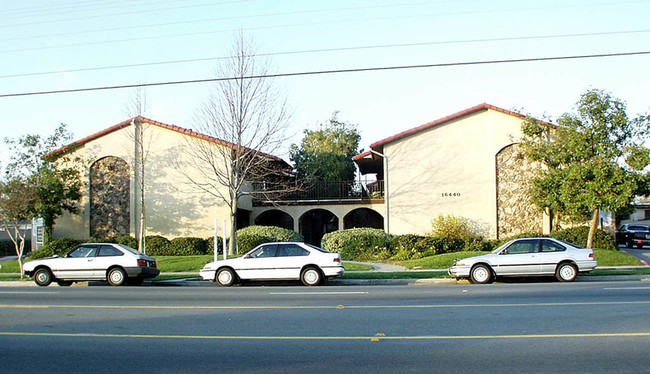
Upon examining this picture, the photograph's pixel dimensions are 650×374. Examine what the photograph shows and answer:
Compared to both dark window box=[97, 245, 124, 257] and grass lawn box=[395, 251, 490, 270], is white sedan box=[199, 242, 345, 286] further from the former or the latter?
grass lawn box=[395, 251, 490, 270]

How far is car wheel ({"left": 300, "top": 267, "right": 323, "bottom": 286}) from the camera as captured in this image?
16.7 meters

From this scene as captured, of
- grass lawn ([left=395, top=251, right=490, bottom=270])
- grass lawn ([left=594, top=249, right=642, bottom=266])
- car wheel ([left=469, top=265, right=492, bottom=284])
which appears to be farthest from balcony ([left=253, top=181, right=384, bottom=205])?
car wheel ([left=469, top=265, right=492, bottom=284])

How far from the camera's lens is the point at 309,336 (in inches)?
328

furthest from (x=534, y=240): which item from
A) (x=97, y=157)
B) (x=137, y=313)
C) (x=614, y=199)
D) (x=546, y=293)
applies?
(x=97, y=157)

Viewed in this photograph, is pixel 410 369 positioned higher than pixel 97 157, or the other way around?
pixel 97 157

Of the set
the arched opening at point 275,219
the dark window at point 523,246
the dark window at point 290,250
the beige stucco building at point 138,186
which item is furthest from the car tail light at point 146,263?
the arched opening at point 275,219

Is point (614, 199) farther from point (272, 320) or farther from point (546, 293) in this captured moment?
point (272, 320)

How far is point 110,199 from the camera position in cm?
3072

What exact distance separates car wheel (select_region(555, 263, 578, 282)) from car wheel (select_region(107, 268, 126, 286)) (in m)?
13.4

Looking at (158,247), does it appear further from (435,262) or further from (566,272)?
(566,272)

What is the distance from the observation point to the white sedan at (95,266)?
1783 cm

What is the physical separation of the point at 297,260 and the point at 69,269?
7.52 m

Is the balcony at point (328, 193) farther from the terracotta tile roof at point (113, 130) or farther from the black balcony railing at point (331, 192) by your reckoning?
the terracotta tile roof at point (113, 130)

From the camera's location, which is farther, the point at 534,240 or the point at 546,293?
the point at 534,240
